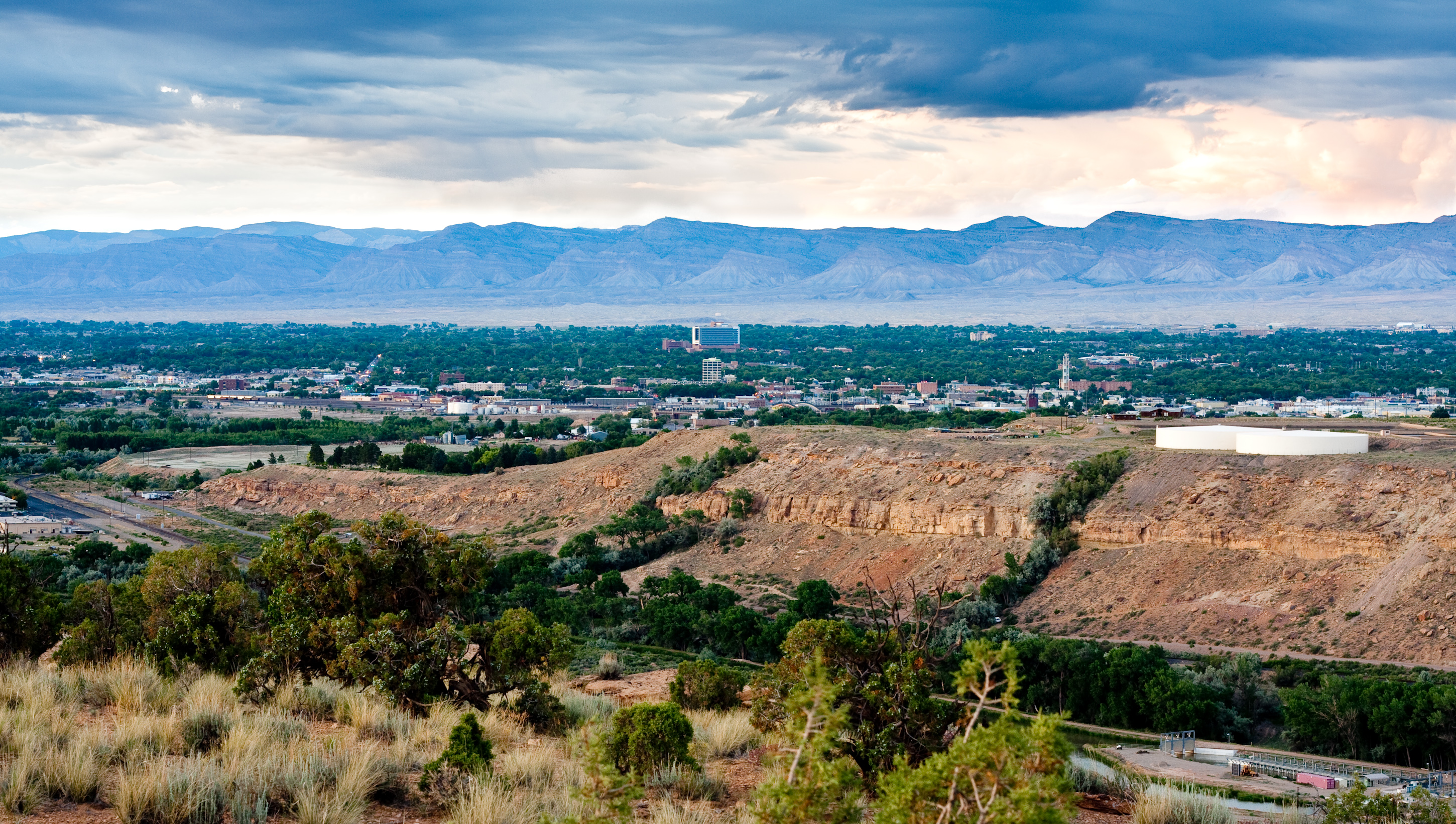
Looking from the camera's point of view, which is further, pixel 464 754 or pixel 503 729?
pixel 503 729

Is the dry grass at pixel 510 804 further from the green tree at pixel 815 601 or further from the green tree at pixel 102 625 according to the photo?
the green tree at pixel 815 601

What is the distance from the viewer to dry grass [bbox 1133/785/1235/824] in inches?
451

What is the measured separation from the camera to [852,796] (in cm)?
813

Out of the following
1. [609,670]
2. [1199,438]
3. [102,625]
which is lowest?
[609,670]

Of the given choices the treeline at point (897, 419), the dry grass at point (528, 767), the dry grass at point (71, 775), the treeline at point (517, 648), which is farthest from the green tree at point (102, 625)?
the treeline at point (897, 419)

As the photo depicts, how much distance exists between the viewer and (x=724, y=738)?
1434 cm

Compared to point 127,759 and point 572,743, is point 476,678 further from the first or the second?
point 127,759

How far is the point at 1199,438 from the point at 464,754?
41.8m

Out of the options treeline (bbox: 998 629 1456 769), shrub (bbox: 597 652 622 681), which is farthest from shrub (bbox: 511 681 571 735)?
treeline (bbox: 998 629 1456 769)

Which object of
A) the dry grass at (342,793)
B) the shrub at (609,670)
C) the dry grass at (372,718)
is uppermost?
the dry grass at (342,793)

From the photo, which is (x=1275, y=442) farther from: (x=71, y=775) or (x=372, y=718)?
(x=71, y=775)

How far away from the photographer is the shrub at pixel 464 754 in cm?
1092

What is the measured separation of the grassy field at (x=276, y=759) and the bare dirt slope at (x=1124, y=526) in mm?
26900

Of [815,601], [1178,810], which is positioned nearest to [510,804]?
[1178,810]
